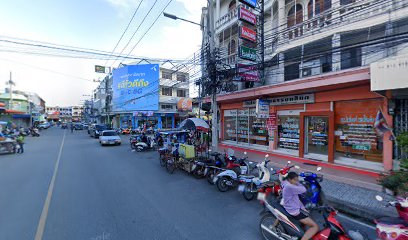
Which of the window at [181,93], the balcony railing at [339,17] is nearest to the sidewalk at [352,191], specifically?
the balcony railing at [339,17]

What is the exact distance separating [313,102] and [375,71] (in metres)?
3.10

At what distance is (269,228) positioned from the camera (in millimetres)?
3650

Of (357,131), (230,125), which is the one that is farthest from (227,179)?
(230,125)

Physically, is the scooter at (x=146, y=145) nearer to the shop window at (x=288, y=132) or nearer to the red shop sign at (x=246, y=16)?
the shop window at (x=288, y=132)

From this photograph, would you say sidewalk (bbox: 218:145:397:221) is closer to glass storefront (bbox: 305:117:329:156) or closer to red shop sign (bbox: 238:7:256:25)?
glass storefront (bbox: 305:117:329:156)

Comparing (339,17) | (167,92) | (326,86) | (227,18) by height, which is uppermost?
(227,18)

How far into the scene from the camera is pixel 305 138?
Answer: 9.61m

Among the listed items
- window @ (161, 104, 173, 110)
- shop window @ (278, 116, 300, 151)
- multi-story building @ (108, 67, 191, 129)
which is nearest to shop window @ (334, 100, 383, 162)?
shop window @ (278, 116, 300, 151)

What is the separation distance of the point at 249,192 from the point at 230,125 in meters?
8.97

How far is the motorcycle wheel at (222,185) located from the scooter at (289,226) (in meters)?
2.30

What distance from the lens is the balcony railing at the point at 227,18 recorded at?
12.9m

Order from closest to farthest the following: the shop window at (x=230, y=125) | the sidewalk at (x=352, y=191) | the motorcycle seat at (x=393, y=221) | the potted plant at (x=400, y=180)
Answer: the motorcycle seat at (x=393, y=221) < the sidewalk at (x=352, y=191) < the potted plant at (x=400, y=180) < the shop window at (x=230, y=125)

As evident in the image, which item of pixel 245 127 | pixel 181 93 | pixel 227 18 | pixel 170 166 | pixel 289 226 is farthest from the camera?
pixel 181 93

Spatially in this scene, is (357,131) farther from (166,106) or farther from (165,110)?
(166,106)
